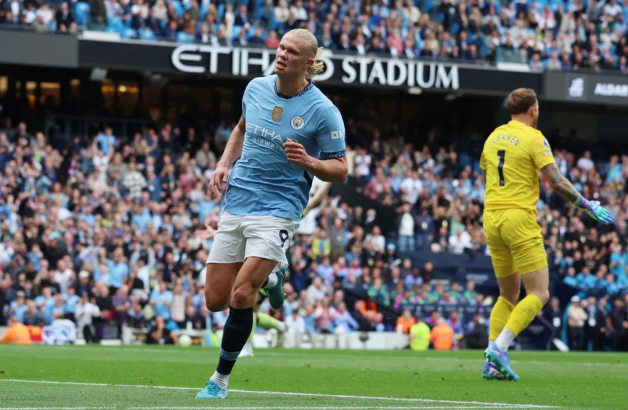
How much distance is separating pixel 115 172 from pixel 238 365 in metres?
14.4

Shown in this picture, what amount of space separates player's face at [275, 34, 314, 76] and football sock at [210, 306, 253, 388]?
1515mm

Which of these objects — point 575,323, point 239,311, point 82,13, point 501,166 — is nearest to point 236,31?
point 82,13

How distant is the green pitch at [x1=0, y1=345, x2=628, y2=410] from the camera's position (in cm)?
675

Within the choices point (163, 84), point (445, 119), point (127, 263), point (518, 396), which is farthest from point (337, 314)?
point (518, 396)

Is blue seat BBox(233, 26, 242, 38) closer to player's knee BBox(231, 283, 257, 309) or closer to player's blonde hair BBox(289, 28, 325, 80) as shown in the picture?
player's blonde hair BBox(289, 28, 325, 80)

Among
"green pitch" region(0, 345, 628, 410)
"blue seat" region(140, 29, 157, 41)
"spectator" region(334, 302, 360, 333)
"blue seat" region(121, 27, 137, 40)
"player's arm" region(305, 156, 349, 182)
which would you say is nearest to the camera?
"green pitch" region(0, 345, 628, 410)

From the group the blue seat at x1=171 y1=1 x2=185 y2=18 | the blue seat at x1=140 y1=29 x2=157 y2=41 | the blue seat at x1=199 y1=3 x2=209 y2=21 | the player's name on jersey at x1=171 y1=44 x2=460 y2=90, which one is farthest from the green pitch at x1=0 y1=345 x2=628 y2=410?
the blue seat at x1=199 y1=3 x2=209 y2=21

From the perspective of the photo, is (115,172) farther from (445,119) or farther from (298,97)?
(298,97)

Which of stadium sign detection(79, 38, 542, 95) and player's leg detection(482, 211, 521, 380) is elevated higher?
stadium sign detection(79, 38, 542, 95)

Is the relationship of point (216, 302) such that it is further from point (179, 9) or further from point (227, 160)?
point (179, 9)

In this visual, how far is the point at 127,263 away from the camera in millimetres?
23094

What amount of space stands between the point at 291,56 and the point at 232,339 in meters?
1.80

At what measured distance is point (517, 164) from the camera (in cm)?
1014

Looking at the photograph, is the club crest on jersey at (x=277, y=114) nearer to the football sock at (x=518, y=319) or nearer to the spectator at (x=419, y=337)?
the football sock at (x=518, y=319)
